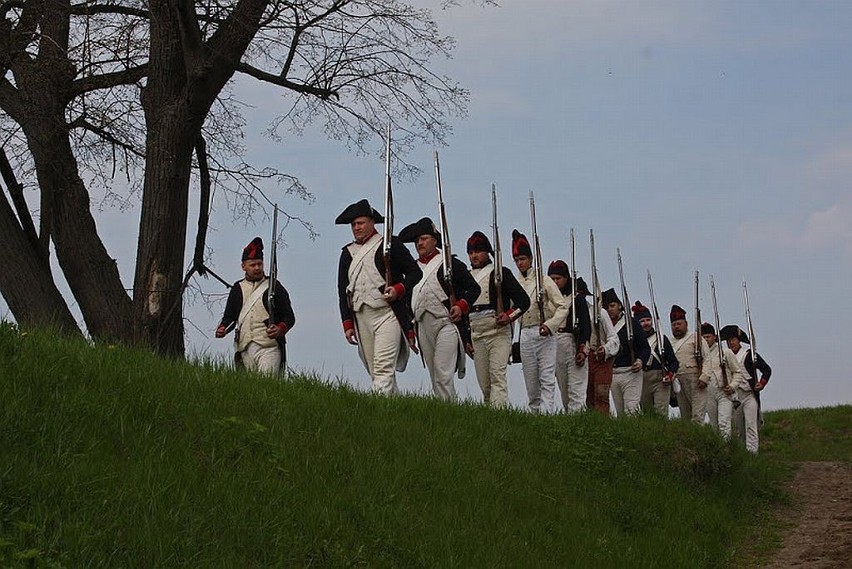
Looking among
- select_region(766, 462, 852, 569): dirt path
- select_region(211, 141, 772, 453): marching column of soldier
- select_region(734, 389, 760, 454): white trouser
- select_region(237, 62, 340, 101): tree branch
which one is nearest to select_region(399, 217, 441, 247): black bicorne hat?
select_region(211, 141, 772, 453): marching column of soldier

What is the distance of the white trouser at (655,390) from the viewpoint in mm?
21006

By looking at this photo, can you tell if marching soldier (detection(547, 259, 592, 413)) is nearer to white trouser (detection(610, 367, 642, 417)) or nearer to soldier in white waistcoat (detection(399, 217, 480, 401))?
white trouser (detection(610, 367, 642, 417))

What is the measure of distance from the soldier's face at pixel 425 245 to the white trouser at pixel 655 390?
7.48m

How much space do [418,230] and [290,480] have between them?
6.51m

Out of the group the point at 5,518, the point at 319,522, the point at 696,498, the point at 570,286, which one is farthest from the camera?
the point at 570,286

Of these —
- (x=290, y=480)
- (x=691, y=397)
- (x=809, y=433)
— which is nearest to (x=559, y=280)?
(x=691, y=397)

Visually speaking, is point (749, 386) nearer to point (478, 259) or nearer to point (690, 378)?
point (690, 378)

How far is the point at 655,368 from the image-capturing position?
20938mm

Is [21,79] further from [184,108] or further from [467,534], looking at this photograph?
[467,534]

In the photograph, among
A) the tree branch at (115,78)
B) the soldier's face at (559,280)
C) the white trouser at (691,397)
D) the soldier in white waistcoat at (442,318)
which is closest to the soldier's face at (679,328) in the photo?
the white trouser at (691,397)

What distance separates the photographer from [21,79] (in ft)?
46.1

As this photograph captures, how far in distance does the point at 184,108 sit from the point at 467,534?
693 cm

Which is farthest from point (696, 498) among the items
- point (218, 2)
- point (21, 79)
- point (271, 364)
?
point (21, 79)

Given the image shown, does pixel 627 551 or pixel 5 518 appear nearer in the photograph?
pixel 5 518
